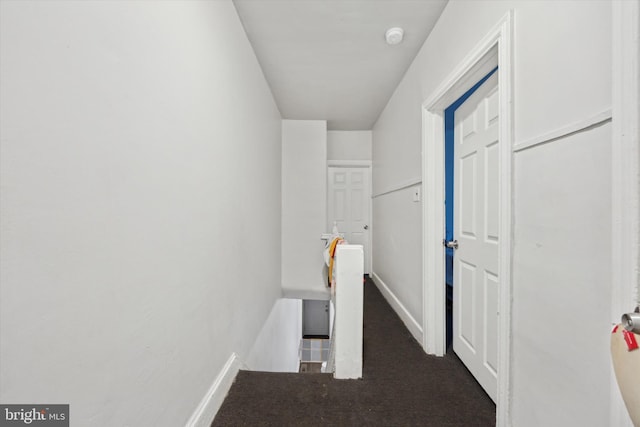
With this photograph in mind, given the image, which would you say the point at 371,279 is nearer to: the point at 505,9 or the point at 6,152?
the point at 505,9

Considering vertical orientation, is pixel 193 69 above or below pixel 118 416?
above

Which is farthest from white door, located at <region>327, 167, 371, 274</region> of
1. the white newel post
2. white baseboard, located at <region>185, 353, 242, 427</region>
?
white baseboard, located at <region>185, 353, 242, 427</region>

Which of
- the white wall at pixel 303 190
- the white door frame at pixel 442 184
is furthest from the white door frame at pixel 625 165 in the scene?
the white wall at pixel 303 190

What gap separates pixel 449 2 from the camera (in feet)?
5.45

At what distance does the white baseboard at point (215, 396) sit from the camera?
1214 mm

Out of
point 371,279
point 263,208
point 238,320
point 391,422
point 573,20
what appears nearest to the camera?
point 573,20

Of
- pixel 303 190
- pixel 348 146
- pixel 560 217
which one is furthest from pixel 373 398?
pixel 348 146

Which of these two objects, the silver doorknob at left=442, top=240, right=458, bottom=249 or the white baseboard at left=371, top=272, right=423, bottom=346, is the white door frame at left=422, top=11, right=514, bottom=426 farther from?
the white baseboard at left=371, top=272, right=423, bottom=346

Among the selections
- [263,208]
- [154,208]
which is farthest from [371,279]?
[154,208]

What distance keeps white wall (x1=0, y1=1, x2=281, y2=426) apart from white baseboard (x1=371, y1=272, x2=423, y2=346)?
159 cm

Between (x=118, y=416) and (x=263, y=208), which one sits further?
(x=263, y=208)

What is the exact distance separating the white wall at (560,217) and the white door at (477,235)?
1.36 feet

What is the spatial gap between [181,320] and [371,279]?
345 centimetres

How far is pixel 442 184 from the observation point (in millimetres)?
2004
